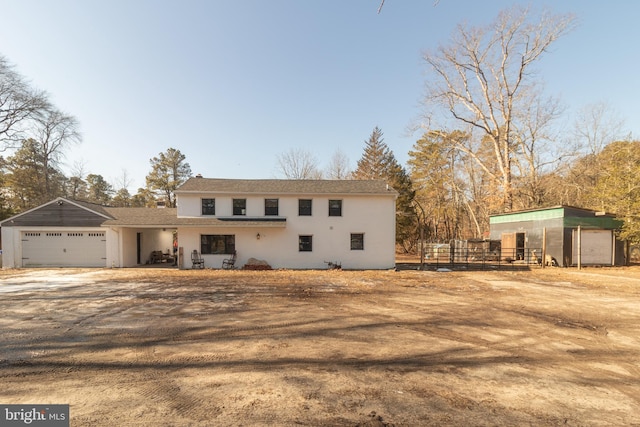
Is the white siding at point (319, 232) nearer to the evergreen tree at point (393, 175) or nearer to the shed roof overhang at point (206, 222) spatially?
the shed roof overhang at point (206, 222)

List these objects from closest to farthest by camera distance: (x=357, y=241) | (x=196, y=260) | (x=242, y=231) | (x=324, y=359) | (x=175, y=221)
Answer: (x=324, y=359), (x=175, y=221), (x=196, y=260), (x=242, y=231), (x=357, y=241)

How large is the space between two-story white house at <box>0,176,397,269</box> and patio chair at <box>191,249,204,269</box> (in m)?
0.26

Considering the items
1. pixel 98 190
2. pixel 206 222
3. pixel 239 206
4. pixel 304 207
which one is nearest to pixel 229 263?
pixel 206 222

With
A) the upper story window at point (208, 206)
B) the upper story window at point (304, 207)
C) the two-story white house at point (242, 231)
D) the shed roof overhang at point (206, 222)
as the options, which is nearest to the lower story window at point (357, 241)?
the two-story white house at point (242, 231)

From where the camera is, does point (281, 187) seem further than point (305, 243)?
Yes

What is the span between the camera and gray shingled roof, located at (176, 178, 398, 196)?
1850 centimetres

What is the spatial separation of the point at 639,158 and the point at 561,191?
11.1 m

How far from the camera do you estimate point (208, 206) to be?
18.5 m

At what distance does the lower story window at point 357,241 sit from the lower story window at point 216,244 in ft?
25.8

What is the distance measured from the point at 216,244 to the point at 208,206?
264cm

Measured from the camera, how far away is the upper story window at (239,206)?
18625 mm

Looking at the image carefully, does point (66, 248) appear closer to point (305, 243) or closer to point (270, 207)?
point (270, 207)

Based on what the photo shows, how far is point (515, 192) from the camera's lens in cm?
2642

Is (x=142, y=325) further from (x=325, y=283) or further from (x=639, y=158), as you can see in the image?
(x=639, y=158)
